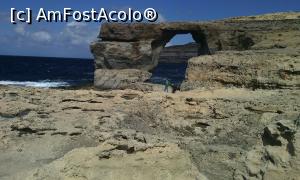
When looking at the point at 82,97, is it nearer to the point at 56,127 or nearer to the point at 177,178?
the point at 56,127

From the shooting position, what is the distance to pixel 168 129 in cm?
814

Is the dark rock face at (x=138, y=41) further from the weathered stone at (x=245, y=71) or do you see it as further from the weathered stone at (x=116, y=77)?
the weathered stone at (x=245, y=71)

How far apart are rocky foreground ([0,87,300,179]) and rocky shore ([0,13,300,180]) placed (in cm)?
2

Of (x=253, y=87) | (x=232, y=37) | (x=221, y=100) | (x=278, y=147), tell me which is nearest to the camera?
(x=278, y=147)

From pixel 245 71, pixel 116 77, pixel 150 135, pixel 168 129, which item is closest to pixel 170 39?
pixel 116 77

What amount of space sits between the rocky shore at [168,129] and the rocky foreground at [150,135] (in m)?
0.02

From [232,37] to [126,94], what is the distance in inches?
982

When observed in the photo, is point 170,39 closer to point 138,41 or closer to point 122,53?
point 138,41

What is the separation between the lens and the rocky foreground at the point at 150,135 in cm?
600

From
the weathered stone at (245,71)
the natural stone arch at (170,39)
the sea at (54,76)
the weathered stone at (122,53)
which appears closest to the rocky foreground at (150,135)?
the weathered stone at (245,71)

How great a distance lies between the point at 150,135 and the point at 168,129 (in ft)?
3.01

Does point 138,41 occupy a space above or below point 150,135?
above

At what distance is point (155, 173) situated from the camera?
6453mm

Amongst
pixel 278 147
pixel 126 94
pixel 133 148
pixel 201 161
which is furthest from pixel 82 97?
pixel 278 147
